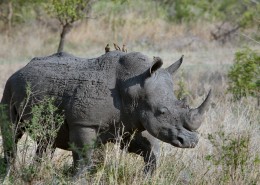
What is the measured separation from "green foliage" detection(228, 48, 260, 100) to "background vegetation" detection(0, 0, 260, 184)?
0.05ft

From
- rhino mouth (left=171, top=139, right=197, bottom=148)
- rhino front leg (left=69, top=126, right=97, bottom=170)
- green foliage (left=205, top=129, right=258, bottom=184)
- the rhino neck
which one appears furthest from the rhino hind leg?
green foliage (left=205, top=129, right=258, bottom=184)

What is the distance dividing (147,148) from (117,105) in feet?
1.83

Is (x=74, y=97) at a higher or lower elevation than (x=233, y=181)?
higher

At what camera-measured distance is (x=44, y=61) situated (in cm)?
614

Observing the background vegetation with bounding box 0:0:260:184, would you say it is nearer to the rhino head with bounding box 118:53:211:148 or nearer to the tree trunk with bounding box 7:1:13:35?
the tree trunk with bounding box 7:1:13:35

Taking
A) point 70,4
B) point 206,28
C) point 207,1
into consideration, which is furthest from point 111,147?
point 207,1

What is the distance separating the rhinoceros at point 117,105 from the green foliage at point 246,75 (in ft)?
12.8

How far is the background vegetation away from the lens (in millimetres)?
5898

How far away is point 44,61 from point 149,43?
12.4 meters

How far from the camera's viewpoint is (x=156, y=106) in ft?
18.0

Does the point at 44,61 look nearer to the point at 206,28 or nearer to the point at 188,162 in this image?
the point at 188,162

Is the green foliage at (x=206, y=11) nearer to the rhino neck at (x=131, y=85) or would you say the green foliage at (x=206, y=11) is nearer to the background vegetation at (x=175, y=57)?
the background vegetation at (x=175, y=57)

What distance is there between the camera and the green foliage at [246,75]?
949cm

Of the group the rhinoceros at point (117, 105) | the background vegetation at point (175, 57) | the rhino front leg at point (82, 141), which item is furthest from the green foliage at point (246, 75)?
the rhino front leg at point (82, 141)
